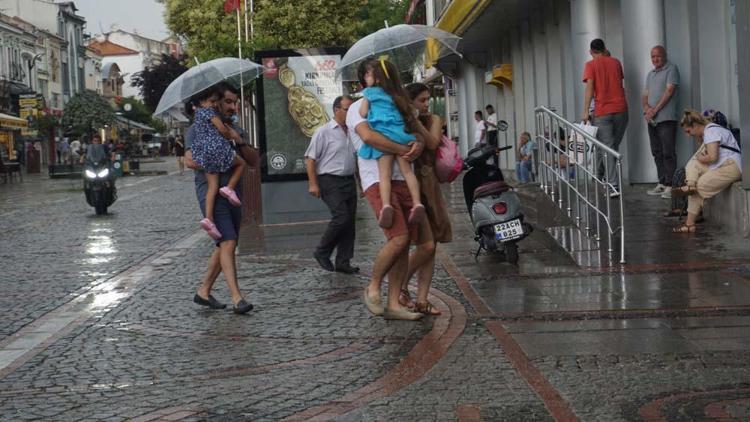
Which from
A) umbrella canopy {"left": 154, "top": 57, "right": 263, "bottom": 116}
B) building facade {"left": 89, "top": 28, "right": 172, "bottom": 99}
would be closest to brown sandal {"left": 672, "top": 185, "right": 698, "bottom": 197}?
umbrella canopy {"left": 154, "top": 57, "right": 263, "bottom": 116}

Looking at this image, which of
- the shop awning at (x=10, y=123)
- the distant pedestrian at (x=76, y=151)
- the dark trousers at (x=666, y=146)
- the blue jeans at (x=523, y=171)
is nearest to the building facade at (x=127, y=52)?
the distant pedestrian at (x=76, y=151)

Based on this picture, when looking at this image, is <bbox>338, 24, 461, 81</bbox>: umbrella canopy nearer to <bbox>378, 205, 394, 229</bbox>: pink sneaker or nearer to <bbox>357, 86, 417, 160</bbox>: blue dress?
<bbox>357, 86, 417, 160</bbox>: blue dress

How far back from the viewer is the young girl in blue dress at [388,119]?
8648 mm

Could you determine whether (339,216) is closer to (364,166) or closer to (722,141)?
(364,166)

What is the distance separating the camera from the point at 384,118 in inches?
340

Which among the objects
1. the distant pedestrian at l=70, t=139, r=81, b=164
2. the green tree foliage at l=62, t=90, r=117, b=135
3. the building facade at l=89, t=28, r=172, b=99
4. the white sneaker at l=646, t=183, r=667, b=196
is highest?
the building facade at l=89, t=28, r=172, b=99

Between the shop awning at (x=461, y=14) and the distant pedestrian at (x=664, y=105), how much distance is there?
30.6 ft

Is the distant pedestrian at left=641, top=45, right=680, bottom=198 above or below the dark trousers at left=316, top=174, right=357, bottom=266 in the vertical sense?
above

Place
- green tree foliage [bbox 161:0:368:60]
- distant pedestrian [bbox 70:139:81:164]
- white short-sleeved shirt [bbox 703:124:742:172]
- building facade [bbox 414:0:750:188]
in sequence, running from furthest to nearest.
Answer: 1. distant pedestrian [bbox 70:139:81:164]
2. green tree foliage [bbox 161:0:368:60]
3. building facade [bbox 414:0:750:188]
4. white short-sleeved shirt [bbox 703:124:742:172]

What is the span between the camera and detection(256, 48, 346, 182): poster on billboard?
18.7 m

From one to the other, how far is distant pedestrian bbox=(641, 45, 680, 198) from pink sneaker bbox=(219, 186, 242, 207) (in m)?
6.66

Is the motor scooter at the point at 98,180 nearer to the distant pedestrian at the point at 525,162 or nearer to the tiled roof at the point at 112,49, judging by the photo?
the distant pedestrian at the point at 525,162

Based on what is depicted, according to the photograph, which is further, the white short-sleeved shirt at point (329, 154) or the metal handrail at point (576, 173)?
the white short-sleeved shirt at point (329, 154)

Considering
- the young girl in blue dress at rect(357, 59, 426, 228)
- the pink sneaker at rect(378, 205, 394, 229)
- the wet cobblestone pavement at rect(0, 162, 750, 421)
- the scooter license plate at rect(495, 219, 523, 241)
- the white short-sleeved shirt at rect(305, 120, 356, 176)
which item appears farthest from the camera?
the white short-sleeved shirt at rect(305, 120, 356, 176)
